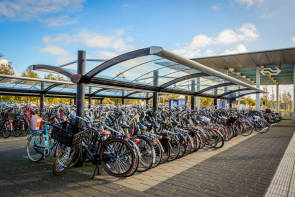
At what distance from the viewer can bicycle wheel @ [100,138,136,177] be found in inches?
139

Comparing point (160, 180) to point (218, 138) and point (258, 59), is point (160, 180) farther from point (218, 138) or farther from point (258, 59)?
Answer: point (258, 59)

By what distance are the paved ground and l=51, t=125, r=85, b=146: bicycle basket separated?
618mm

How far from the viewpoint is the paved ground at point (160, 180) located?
305 centimetres

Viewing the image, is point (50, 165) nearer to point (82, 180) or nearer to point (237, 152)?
point (82, 180)

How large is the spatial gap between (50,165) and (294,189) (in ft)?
14.3

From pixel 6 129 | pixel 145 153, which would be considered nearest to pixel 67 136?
pixel 145 153

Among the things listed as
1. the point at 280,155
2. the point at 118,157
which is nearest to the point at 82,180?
the point at 118,157

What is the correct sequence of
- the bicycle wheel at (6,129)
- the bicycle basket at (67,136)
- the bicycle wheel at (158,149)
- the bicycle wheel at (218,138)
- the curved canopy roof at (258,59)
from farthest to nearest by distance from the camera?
1. the curved canopy roof at (258,59)
2. the bicycle wheel at (6,129)
3. the bicycle wheel at (218,138)
4. the bicycle wheel at (158,149)
5. the bicycle basket at (67,136)

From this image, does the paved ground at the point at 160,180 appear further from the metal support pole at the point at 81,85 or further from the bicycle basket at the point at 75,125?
the metal support pole at the point at 81,85

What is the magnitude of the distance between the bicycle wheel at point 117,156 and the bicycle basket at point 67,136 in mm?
443

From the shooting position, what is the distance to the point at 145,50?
13.8ft

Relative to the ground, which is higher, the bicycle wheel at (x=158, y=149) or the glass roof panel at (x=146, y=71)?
the glass roof panel at (x=146, y=71)

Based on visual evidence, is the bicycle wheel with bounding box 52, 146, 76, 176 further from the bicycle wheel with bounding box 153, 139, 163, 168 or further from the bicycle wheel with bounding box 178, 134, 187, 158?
the bicycle wheel with bounding box 178, 134, 187, 158

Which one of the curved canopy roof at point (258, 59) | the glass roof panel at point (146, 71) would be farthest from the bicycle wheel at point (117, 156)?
the curved canopy roof at point (258, 59)
